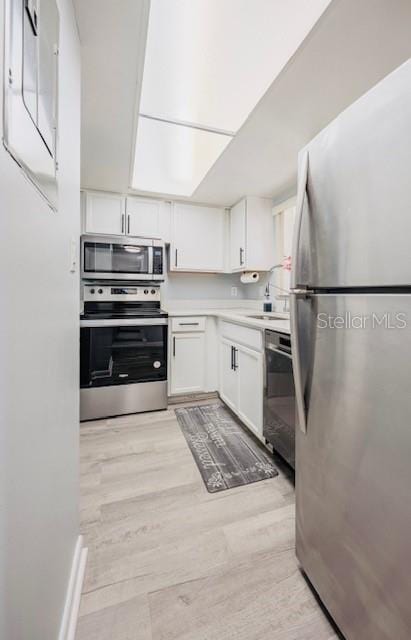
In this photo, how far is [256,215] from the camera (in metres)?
2.91

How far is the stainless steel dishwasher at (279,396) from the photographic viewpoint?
1553 mm

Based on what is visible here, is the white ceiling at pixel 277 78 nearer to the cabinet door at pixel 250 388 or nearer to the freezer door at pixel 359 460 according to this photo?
the freezer door at pixel 359 460

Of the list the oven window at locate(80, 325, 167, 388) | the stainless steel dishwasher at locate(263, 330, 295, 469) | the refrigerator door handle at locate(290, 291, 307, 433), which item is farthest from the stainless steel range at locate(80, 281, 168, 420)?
the refrigerator door handle at locate(290, 291, 307, 433)

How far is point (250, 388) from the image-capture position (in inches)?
82.1

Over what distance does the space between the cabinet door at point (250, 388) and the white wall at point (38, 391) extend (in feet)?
4.11

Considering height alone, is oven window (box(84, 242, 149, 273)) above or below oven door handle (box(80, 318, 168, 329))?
above

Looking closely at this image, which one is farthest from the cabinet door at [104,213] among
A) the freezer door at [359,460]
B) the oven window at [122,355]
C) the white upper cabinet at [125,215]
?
the freezer door at [359,460]

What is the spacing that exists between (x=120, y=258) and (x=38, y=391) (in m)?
2.16

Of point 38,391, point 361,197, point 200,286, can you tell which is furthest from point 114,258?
point 361,197

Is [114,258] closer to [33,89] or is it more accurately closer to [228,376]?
[228,376]

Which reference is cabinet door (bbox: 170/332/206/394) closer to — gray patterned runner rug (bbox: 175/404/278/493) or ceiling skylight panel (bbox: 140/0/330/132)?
gray patterned runner rug (bbox: 175/404/278/493)

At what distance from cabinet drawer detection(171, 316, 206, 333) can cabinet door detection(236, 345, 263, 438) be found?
0.62 metres

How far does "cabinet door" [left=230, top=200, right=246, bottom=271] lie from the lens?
116 inches

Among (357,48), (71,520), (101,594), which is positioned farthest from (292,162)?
(101,594)
